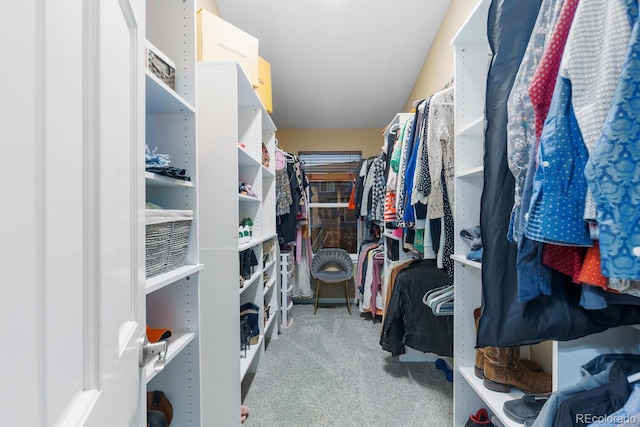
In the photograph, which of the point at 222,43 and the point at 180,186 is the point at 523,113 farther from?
the point at 222,43

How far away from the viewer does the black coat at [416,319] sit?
1877 millimetres

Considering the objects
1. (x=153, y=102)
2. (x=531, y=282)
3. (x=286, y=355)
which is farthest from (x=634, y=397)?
(x=286, y=355)

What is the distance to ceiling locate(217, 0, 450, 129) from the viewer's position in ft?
7.56

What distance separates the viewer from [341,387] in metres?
1.94

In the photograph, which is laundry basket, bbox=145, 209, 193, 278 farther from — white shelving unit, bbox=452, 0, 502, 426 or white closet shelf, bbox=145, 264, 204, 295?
white shelving unit, bbox=452, 0, 502, 426

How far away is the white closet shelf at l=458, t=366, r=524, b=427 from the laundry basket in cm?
133

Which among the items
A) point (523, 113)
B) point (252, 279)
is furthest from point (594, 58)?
point (252, 279)

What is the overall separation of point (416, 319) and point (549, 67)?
5.30 feet

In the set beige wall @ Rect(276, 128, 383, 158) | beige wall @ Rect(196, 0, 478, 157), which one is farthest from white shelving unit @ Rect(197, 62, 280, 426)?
beige wall @ Rect(276, 128, 383, 158)

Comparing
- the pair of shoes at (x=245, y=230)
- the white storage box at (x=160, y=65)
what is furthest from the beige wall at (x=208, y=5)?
the pair of shoes at (x=245, y=230)

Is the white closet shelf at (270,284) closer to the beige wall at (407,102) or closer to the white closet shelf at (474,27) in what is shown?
the beige wall at (407,102)

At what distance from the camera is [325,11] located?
2.32 m

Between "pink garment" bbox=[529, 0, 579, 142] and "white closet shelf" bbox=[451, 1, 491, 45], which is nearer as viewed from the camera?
"pink garment" bbox=[529, 0, 579, 142]

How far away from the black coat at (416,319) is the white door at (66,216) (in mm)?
1713
